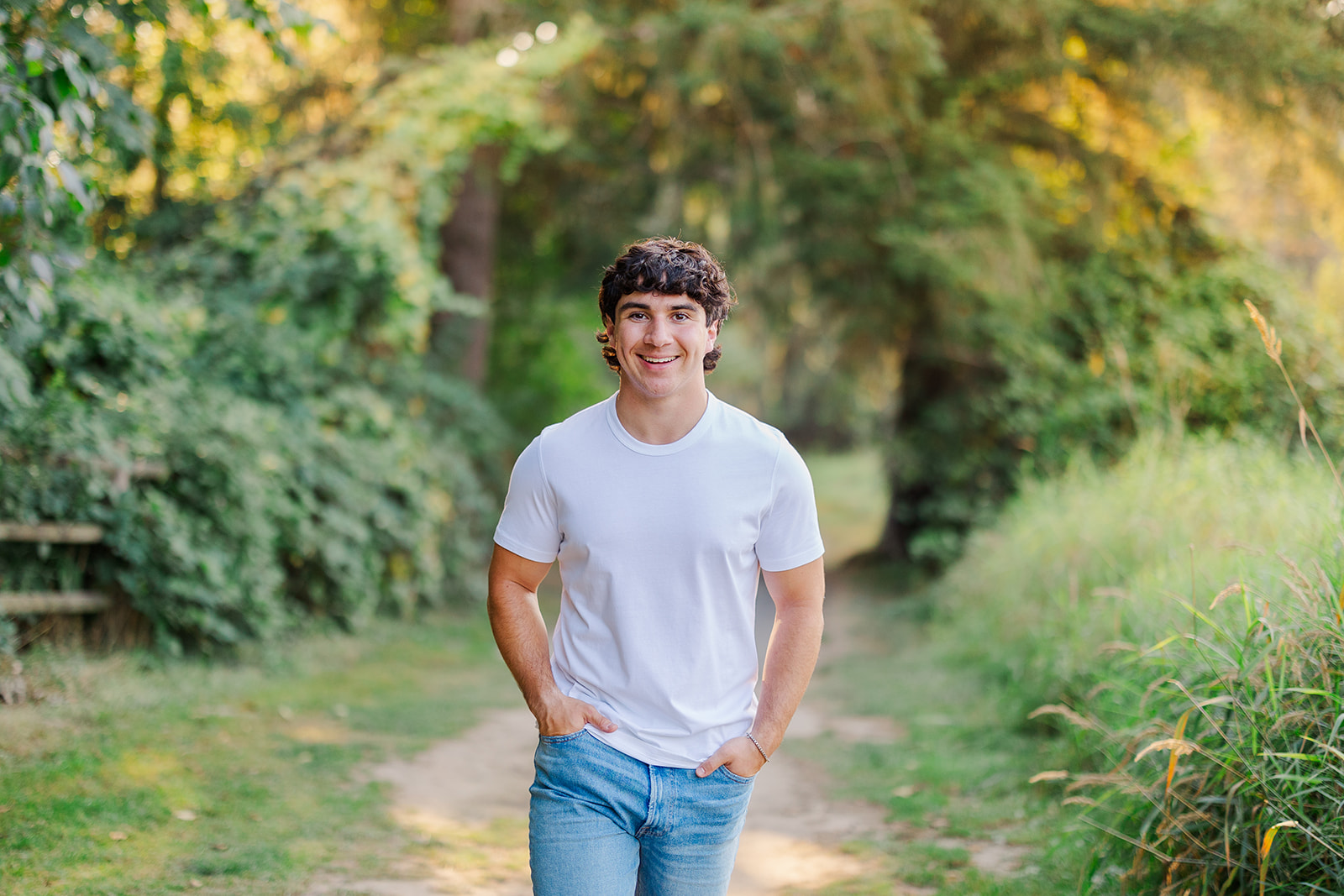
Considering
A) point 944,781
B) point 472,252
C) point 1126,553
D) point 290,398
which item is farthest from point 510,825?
point 472,252

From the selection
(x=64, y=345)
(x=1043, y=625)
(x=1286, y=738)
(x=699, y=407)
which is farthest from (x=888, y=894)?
(x=64, y=345)

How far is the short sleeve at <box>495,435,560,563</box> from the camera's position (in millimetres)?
2492

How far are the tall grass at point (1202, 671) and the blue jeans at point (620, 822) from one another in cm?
129

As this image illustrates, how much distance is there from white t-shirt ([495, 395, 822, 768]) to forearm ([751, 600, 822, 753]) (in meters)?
0.04

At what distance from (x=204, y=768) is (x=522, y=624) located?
3.45m

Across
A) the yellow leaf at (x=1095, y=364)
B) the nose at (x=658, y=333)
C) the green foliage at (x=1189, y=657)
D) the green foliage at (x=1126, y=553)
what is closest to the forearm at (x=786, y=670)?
the nose at (x=658, y=333)

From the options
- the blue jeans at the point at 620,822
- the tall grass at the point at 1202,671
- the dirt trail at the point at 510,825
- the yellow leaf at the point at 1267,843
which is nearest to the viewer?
the blue jeans at the point at 620,822

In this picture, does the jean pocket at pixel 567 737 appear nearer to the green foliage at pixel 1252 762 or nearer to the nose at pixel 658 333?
the nose at pixel 658 333

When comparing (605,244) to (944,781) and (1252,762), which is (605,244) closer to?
(944,781)

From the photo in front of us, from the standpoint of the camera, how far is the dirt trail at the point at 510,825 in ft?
14.5

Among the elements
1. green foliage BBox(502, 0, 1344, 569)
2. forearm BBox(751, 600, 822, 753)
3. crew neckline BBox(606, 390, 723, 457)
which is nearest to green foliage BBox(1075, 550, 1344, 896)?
forearm BBox(751, 600, 822, 753)

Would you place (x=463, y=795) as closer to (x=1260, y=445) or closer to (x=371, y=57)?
(x=1260, y=445)

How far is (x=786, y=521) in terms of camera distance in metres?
2.51

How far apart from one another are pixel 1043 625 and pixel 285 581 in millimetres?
5435
